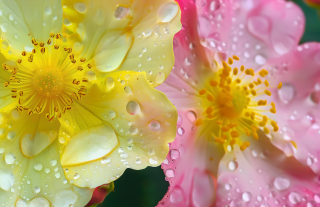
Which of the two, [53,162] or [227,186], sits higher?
[53,162]

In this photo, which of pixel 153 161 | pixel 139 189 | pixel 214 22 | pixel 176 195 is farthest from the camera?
pixel 139 189

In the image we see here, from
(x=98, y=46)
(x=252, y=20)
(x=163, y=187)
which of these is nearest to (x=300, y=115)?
(x=252, y=20)

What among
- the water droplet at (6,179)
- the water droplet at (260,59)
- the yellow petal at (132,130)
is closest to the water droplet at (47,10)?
Result: the yellow petal at (132,130)

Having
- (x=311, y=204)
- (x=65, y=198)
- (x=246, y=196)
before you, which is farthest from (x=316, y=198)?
(x=65, y=198)

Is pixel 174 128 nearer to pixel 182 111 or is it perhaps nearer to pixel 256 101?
pixel 182 111

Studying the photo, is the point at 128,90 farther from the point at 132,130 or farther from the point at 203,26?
the point at 203,26

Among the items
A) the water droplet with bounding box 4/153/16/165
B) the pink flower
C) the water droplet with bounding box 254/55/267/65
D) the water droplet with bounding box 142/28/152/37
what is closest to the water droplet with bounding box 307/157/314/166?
the pink flower

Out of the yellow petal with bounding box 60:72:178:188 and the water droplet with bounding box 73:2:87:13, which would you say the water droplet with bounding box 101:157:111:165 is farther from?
the water droplet with bounding box 73:2:87:13

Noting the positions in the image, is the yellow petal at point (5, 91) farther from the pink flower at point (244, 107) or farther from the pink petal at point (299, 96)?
the pink petal at point (299, 96)
